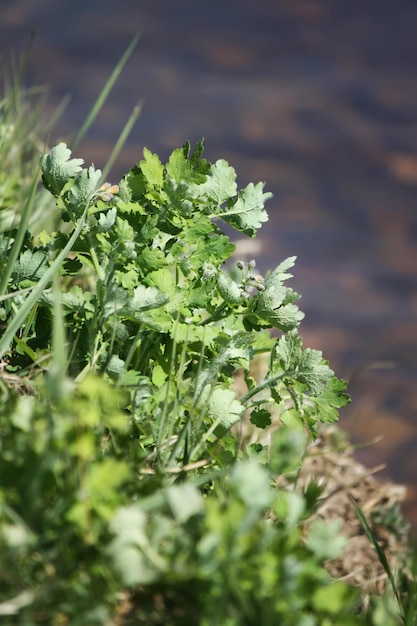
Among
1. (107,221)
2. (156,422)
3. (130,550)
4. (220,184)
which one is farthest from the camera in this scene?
(220,184)

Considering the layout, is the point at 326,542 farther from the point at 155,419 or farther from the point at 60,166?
the point at 60,166

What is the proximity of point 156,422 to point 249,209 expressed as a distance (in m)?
0.57

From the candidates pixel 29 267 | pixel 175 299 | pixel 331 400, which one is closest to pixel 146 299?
pixel 175 299

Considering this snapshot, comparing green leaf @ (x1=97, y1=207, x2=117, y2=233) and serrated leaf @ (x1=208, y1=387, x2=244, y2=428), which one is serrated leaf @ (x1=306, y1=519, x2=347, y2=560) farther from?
green leaf @ (x1=97, y1=207, x2=117, y2=233)

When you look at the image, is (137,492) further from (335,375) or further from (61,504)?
(335,375)

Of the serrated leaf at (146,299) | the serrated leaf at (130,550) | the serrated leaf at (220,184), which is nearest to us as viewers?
the serrated leaf at (130,550)

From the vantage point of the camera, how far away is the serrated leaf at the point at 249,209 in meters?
1.80

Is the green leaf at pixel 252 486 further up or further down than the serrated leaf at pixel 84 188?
further up

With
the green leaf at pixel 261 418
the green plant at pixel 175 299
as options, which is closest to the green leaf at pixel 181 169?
the green plant at pixel 175 299

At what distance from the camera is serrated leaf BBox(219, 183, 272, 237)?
1.80 meters

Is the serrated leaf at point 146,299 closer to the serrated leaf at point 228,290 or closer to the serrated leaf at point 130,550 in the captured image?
the serrated leaf at point 228,290

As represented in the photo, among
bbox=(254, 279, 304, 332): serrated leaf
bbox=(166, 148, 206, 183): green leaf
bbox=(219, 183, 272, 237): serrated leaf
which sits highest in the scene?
bbox=(166, 148, 206, 183): green leaf

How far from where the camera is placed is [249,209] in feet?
5.93

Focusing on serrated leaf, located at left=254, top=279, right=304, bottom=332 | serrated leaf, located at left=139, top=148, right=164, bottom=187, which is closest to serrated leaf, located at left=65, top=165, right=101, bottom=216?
serrated leaf, located at left=139, top=148, right=164, bottom=187
